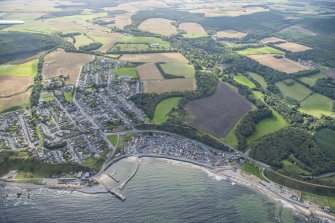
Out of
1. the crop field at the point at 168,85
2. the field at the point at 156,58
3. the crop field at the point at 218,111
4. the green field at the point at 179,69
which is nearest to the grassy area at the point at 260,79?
the crop field at the point at 218,111

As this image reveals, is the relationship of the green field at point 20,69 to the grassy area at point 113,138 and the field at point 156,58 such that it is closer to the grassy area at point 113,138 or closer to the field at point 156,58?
the field at point 156,58

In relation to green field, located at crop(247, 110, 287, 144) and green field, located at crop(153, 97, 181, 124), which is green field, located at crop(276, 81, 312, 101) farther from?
green field, located at crop(153, 97, 181, 124)

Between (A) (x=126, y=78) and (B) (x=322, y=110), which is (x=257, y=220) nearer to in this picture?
(B) (x=322, y=110)

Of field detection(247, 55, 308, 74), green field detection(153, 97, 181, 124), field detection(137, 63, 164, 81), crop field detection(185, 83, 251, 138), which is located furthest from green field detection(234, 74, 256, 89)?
green field detection(153, 97, 181, 124)

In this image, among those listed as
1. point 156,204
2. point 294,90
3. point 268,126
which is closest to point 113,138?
point 156,204

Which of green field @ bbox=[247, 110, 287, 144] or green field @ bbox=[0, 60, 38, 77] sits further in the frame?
green field @ bbox=[0, 60, 38, 77]

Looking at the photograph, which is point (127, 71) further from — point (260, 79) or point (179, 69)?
point (260, 79)
